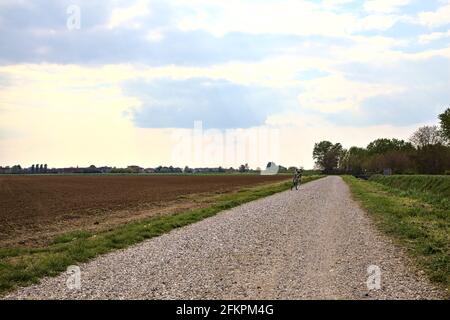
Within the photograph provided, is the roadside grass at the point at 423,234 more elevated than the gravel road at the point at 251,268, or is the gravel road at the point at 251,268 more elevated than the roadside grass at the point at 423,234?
the roadside grass at the point at 423,234

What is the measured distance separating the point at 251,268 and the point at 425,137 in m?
114

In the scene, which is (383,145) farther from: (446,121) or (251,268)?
(251,268)

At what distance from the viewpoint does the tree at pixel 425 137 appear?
11204 centimetres

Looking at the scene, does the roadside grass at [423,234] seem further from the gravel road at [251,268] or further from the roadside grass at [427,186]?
the roadside grass at [427,186]

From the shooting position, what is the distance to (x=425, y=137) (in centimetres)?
11550

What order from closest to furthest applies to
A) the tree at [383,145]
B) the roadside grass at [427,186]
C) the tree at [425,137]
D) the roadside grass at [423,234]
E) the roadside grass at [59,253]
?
the roadside grass at [59,253] < the roadside grass at [423,234] < the roadside grass at [427,186] < the tree at [425,137] < the tree at [383,145]

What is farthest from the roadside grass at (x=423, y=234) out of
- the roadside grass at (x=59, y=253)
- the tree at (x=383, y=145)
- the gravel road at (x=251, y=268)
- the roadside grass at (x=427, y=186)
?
the tree at (x=383, y=145)

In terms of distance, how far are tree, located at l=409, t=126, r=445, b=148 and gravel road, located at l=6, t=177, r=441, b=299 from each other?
102585mm

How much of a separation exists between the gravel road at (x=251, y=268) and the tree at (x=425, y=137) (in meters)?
103

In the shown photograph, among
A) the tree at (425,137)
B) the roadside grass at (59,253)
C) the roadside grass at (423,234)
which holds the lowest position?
the roadside grass at (59,253)

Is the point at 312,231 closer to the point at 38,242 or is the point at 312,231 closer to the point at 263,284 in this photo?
the point at 263,284

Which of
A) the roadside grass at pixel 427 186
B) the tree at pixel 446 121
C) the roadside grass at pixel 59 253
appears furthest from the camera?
the tree at pixel 446 121

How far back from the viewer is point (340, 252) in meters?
13.9
